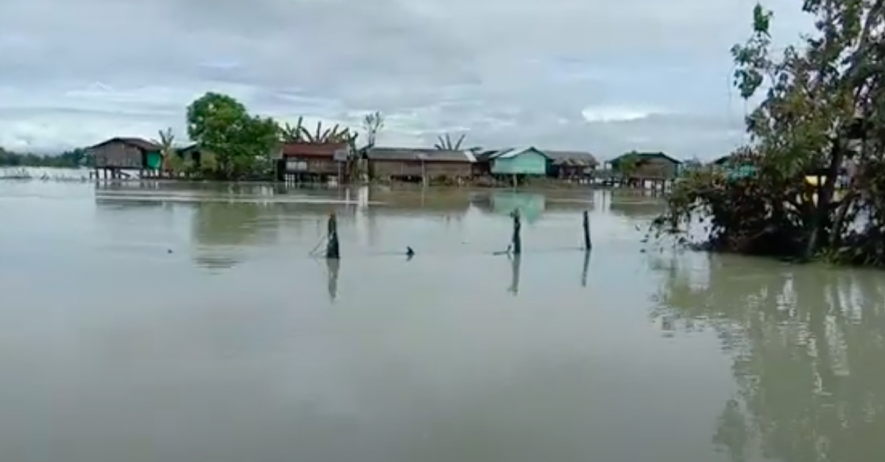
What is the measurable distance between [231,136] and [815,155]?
55983mm

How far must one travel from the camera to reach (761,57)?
1869 centimetres

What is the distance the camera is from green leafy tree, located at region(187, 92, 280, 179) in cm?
6788

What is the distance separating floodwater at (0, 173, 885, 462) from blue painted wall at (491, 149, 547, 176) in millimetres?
52212

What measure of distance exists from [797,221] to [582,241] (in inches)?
228

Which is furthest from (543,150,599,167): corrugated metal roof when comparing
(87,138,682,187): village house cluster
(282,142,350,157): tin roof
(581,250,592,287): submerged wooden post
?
(581,250,592,287): submerged wooden post

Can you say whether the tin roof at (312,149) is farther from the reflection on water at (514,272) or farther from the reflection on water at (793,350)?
the reflection on water at (793,350)

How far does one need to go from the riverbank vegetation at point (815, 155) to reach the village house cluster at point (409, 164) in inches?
1907

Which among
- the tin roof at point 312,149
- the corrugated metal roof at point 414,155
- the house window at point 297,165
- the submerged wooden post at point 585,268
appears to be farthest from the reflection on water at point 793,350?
the corrugated metal roof at point 414,155

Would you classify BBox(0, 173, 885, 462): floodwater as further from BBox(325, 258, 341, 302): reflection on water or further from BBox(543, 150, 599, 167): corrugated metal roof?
BBox(543, 150, 599, 167): corrugated metal roof

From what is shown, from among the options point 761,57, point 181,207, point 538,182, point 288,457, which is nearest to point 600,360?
point 288,457

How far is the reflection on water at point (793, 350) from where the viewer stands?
673 centimetres

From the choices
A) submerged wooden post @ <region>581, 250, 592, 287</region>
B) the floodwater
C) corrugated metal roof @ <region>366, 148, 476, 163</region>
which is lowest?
submerged wooden post @ <region>581, 250, 592, 287</region>

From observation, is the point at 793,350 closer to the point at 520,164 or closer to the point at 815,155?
the point at 815,155

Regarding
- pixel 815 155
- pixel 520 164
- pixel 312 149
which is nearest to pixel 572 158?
pixel 520 164
